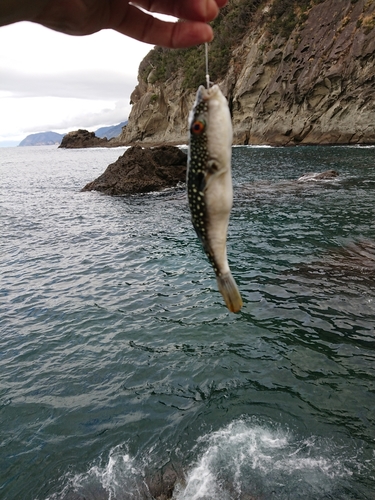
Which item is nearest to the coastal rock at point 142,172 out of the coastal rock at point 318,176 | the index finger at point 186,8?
the coastal rock at point 318,176

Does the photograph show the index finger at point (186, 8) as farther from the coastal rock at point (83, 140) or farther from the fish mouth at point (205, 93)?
A: the coastal rock at point (83, 140)

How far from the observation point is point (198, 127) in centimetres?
342

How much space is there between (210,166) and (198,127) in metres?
0.35

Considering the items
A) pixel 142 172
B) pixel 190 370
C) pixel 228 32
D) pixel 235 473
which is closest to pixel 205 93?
pixel 235 473

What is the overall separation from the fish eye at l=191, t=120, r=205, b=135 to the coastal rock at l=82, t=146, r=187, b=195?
117 feet

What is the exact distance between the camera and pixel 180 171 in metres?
42.8

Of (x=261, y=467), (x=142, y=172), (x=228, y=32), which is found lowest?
(x=142, y=172)

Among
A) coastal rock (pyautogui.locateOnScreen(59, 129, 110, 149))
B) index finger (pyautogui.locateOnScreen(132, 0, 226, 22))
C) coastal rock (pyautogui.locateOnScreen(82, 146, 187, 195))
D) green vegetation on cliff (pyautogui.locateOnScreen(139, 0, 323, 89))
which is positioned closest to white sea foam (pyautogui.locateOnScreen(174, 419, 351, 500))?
index finger (pyautogui.locateOnScreen(132, 0, 226, 22))

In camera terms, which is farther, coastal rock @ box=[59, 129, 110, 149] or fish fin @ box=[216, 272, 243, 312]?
coastal rock @ box=[59, 129, 110, 149]

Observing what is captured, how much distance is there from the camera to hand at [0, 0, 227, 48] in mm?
2984

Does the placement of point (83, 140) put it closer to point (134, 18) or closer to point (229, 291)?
point (134, 18)

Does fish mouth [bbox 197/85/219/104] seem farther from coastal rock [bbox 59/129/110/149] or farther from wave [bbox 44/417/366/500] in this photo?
coastal rock [bbox 59/129/110/149]

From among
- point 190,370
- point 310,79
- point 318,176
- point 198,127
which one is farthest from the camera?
point 310,79

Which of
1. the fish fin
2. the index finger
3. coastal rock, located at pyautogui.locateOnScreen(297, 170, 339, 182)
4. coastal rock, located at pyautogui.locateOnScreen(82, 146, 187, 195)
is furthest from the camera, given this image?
coastal rock, located at pyautogui.locateOnScreen(82, 146, 187, 195)
